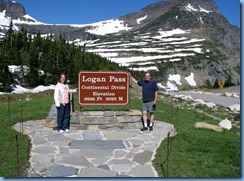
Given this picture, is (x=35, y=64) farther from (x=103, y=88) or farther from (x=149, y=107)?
(x=149, y=107)

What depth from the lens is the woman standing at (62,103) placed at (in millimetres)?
9758

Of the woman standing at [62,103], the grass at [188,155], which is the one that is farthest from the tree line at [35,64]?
the grass at [188,155]

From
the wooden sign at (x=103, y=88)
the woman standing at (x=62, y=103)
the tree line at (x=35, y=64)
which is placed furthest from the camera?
the tree line at (x=35, y=64)

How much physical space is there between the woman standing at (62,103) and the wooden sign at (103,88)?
107 cm

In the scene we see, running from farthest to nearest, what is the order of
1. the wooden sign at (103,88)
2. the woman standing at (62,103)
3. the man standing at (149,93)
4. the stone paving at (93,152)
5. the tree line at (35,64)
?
the tree line at (35,64) < the wooden sign at (103,88) < the man standing at (149,93) < the woman standing at (62,103) < the stone paving at (93,152)

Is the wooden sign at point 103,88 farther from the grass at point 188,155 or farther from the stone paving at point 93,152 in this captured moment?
the grass at point 188,155

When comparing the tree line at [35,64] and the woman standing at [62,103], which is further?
the tree line at [35,64]

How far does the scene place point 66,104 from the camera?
9.96 metres

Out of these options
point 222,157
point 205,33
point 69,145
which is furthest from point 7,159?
point 205,33

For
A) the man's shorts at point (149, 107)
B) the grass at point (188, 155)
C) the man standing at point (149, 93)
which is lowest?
the grass at point (188, 155)

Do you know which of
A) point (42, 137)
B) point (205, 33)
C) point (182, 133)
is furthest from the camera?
point (205, 33)

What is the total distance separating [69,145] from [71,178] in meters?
2.43

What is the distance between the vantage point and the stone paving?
632cm

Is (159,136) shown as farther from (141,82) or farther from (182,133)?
(141,82)
